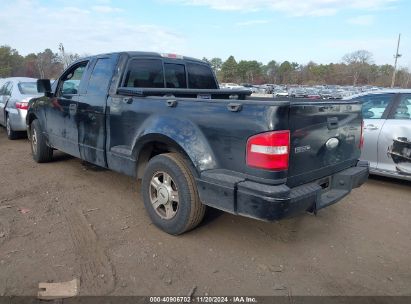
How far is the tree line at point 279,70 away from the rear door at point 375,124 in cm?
7330

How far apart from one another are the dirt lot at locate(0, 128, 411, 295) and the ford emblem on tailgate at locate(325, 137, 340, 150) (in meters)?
1.00

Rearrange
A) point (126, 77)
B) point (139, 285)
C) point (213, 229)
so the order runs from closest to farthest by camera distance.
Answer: point (139, 285) → point (213, 229) → point (126, 77)

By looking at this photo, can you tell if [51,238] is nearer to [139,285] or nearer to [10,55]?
[139,285]

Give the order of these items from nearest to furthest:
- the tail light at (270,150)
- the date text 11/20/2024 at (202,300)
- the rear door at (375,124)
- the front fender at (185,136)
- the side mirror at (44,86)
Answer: the date text 11/20/2024 at (202,300)
the tail light at (270,150)
the front fender at (185,136)
the rear door at (375,124)
the side mirror at (44,86)

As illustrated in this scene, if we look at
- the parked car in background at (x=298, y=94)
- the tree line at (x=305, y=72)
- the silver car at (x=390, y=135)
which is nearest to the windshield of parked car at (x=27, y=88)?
the parked car in background at (x=298, y=94)

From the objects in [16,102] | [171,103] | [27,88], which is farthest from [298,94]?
[171,103]

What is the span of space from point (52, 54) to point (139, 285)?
92317mm

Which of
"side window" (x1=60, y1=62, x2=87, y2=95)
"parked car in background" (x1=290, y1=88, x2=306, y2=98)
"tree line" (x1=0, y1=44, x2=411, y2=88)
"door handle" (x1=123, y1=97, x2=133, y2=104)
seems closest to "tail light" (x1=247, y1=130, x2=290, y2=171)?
"door handle" (x1=123, y1=97, x2=133, y2=104)

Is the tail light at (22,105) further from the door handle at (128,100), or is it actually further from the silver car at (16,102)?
the door handle at (128,100)

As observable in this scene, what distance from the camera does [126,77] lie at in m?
4.42

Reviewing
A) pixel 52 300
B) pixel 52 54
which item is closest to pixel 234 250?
pixel 52 300

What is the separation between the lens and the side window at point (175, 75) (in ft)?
16.2

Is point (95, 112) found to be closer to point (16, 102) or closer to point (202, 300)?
point (202, 300)

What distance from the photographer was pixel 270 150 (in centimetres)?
287
